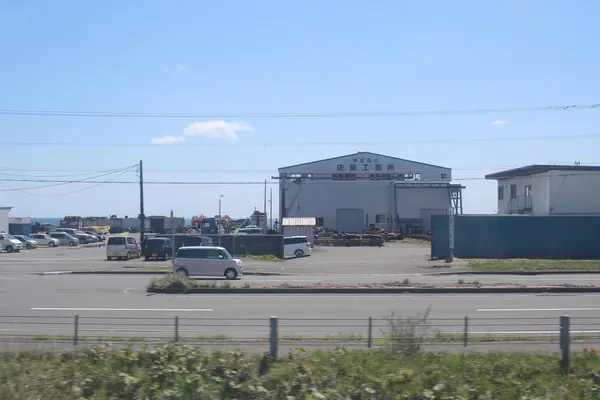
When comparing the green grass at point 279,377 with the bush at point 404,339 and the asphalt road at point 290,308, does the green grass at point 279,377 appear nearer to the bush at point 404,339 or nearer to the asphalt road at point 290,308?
the bush at point 404,339

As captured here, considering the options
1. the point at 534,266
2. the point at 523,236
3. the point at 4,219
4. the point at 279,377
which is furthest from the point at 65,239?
the point at 279,377

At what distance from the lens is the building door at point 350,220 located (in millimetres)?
79250

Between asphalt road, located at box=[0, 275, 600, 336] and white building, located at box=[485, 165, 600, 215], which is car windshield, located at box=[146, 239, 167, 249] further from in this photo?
white building, located at box=[485, 165, 600, 215]

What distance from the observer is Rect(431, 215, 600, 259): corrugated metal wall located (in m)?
42.5

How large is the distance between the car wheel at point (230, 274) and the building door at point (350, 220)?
51327 millimetres

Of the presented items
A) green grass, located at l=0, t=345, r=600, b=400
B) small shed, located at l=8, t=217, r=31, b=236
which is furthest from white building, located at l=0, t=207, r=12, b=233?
green grass, located at l=0, t=345, r=600, b=400

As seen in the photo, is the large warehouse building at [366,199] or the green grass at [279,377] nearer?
the green grass at [279,377]

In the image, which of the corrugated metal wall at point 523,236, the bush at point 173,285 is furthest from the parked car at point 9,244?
the bush at point 173,285

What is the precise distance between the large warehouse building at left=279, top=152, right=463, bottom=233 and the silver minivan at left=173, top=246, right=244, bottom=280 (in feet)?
157

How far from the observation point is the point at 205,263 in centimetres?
2812

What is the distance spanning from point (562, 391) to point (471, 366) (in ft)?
4.13

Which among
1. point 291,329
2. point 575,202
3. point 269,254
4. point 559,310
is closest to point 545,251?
point 575,202

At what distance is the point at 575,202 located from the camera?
51.5m

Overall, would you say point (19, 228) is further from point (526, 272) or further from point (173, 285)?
point (526, 272)
